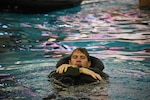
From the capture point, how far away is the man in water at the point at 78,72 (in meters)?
5.41

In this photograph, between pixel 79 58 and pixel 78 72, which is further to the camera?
pixel 79 58

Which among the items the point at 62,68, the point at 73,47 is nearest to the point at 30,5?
the point at 73,47

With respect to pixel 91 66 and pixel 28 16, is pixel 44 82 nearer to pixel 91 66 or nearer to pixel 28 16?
pixel 91 66

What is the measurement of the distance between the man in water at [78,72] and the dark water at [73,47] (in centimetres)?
13

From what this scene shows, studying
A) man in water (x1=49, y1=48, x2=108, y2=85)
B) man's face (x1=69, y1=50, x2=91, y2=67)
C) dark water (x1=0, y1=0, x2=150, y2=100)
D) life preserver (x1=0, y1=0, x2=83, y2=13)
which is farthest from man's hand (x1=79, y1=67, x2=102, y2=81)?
life preserver (x1=0, y1=0, x2=83, y2=13)

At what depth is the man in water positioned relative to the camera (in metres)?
5.41

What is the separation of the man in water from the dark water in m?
0.13

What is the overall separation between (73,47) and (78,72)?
13.4ft

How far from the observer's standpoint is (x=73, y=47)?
372 inches

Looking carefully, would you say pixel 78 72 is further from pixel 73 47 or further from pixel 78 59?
pixel 73 47

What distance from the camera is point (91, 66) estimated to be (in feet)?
19.7

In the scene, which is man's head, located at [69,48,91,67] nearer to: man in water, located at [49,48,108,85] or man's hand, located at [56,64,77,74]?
man in water, located at [49,48,108,85]

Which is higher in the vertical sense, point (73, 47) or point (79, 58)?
point (79, 58)

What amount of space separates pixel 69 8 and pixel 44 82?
41.2ft
